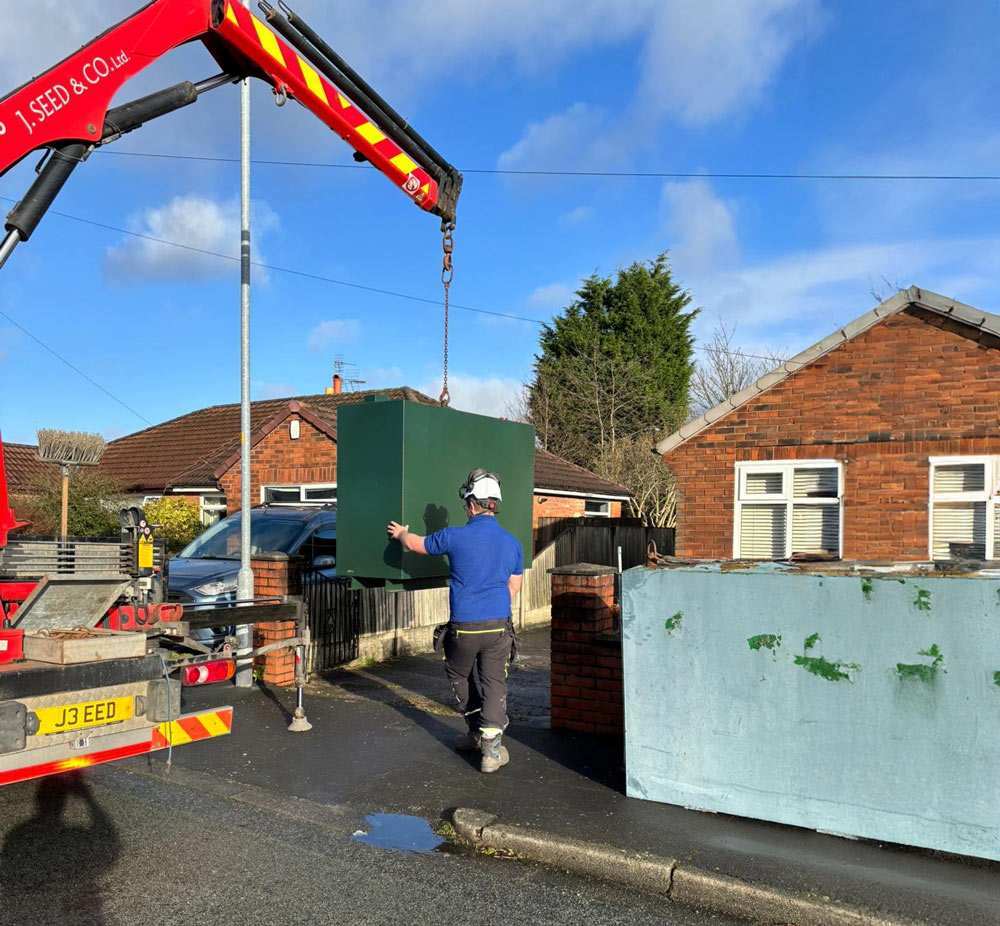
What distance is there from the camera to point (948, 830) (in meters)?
4.42

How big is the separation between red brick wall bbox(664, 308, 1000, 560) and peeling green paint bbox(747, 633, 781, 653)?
6087 millimetres

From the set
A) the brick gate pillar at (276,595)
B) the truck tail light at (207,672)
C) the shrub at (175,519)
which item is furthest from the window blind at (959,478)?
the shrub at (175,519)

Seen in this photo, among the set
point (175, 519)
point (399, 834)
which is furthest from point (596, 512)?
point (399, 834)

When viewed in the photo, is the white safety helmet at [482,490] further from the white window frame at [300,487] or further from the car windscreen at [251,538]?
the white window frame at [300,487]

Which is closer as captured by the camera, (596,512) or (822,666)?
(822,666)

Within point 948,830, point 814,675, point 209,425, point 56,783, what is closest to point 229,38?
point 56,783

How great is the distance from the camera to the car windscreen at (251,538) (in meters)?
10.9

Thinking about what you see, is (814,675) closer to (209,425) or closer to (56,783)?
(56,783)

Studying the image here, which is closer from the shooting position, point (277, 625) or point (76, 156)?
point (76, 156)

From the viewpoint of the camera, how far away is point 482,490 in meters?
6.24

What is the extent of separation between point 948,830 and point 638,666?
175 cm

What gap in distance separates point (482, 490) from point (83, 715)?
289 cm

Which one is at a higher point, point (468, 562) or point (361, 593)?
point (468, 562)

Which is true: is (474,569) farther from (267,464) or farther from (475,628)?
(267,464)
